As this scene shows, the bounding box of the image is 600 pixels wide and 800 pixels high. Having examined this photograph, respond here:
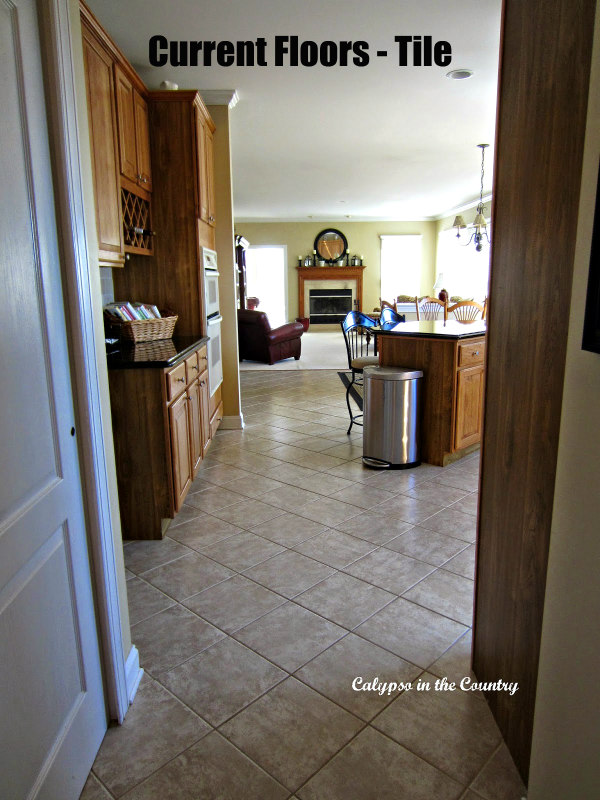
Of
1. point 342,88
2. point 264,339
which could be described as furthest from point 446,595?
point 264,339

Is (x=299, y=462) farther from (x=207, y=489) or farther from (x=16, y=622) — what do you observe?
(x=16, y=622)

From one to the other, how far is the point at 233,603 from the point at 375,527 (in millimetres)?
951

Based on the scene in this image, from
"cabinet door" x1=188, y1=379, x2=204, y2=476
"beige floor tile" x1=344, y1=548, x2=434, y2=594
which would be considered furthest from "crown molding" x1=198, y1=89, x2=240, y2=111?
"beige floor tile" x1=344, y1=548, x2=434, y2=594

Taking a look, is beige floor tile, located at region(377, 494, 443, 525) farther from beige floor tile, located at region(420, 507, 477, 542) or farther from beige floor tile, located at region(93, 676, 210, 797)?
beige floor tile, located at region(93, 676, 210, 797)

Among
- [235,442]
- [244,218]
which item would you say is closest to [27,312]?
[235,442]

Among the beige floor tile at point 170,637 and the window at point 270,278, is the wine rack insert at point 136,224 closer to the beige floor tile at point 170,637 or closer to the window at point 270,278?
the beige floor tile at point 170,637

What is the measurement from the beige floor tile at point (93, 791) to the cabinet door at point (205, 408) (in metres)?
2.34

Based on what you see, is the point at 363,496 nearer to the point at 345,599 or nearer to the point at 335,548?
the point at 335,548

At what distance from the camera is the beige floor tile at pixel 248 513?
2996mm

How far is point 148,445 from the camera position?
275 cm

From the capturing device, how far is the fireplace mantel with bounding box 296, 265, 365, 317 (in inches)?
530

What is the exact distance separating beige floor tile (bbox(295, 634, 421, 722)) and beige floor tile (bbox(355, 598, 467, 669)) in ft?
0.14

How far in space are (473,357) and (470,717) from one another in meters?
2.57

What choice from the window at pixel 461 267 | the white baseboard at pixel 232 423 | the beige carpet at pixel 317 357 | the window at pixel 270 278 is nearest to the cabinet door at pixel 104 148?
the white baseboard at pixel 232 423
